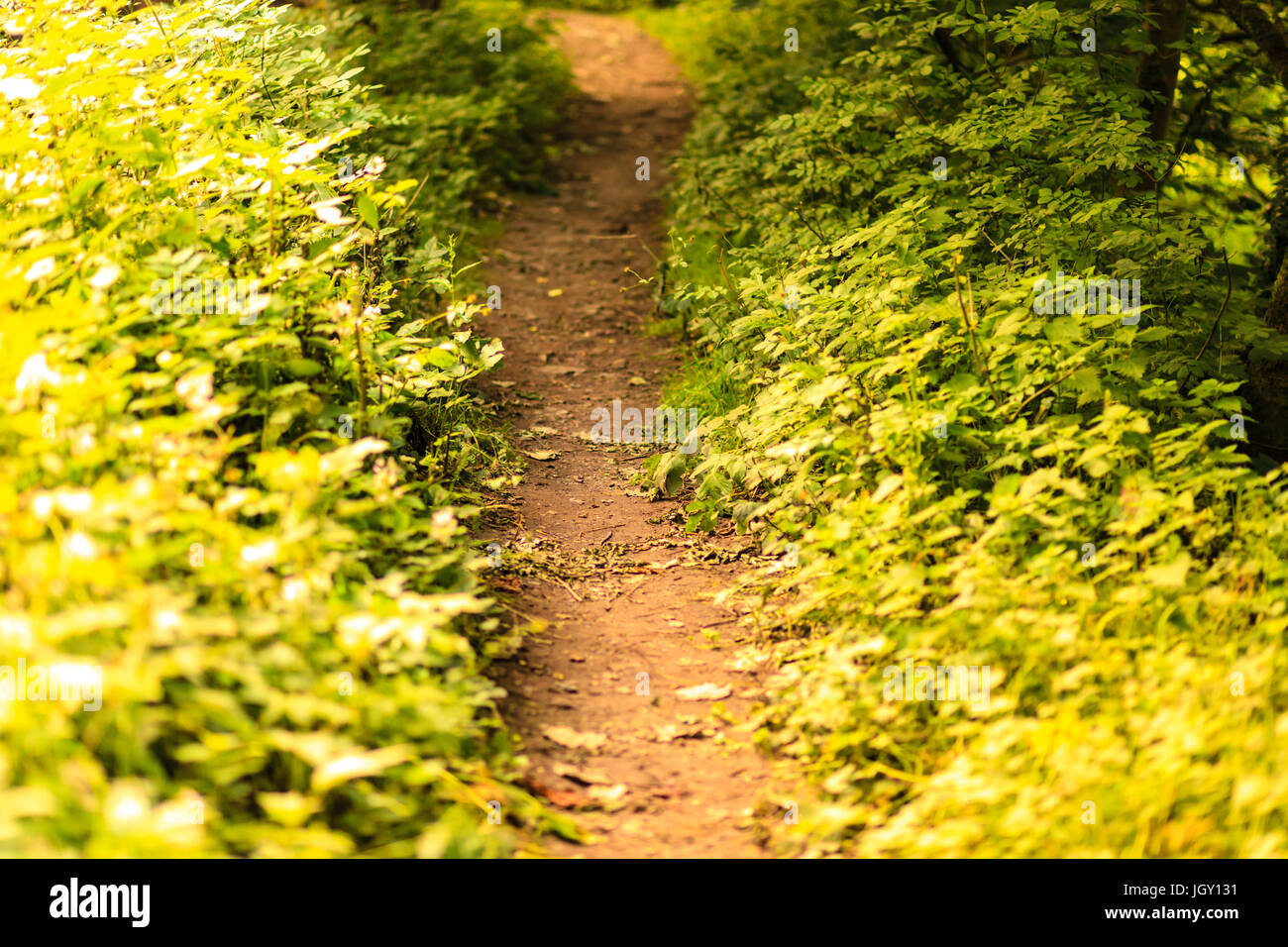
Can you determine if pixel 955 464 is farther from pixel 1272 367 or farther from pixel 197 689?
pixel 197 689

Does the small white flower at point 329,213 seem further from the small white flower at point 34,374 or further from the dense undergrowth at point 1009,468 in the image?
the dense undergrowth at point 1009,468

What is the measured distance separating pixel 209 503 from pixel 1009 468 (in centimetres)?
312

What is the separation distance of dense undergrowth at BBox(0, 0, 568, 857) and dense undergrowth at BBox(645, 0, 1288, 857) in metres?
1.28

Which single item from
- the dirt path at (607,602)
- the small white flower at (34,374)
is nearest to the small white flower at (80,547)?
the small white flower at (34,374)

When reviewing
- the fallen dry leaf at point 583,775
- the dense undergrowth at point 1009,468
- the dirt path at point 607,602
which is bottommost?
the dirt path at point 607,602

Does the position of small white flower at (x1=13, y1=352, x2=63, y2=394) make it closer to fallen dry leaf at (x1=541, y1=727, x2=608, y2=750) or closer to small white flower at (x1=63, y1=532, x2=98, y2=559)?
→ small white flower at (x1=63, y1=532, x2=98, y2=559)

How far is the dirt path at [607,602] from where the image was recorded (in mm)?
3201

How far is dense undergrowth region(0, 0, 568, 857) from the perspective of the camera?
2.38m

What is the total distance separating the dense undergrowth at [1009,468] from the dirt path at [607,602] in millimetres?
265

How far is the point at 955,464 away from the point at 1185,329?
184cm

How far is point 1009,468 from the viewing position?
4141 millimetres

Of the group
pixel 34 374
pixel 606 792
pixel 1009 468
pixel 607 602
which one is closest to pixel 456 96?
pixel 607 602

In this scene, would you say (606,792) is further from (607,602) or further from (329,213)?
(329,213)

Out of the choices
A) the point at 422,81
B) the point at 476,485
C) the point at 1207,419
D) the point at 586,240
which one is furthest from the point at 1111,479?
the point at 422,81
